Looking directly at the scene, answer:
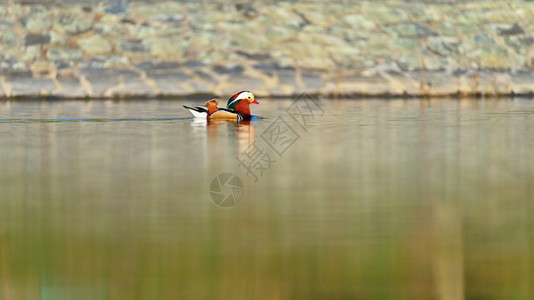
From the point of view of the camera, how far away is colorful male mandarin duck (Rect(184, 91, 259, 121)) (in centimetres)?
1423

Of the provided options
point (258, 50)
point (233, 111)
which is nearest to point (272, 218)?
point (233, 111)

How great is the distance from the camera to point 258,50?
1978 cm

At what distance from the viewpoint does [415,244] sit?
532 cm

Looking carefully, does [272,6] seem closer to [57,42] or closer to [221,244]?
[57,42]

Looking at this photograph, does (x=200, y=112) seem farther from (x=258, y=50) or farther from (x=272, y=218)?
(x=272, y=218)

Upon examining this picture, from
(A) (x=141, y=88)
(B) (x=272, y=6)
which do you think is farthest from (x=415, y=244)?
(B) (x=272, y=6)

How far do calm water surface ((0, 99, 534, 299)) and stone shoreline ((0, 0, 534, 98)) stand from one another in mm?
7611

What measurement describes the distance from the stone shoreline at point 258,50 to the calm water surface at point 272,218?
7611 mm

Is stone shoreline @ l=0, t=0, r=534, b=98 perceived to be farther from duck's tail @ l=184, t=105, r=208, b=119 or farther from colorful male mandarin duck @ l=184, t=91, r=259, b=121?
duck's tail @ l=184, t=105, r=208, b=119

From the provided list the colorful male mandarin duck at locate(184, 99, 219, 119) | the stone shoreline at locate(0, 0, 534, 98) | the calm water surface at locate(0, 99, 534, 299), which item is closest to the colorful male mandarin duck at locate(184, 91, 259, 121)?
the colorful male mandarin duck at locate(184, 99, 219, 119)

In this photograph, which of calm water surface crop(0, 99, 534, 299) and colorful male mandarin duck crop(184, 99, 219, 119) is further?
colorful male mandarin duck crop(184, 99, 219, 119)

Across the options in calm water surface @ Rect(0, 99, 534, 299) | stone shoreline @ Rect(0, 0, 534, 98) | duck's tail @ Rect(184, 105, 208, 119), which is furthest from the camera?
stone shoreline @ Rect(0, 0, 534, 98)

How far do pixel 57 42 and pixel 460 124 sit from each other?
9145 millimetres

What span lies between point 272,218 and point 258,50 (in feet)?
45.6
